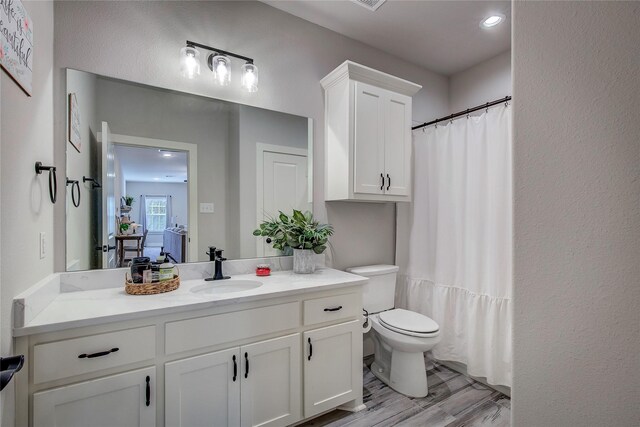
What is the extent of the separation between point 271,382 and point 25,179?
1374 millimetres

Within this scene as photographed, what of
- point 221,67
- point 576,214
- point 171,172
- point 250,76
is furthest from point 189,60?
point 576,214

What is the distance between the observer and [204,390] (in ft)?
4.39

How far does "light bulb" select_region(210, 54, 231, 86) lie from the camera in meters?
1.80

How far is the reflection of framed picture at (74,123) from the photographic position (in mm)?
1476

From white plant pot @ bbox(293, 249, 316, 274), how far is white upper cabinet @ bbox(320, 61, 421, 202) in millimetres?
487

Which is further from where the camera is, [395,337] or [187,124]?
[395,337]

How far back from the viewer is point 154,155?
1.73 m

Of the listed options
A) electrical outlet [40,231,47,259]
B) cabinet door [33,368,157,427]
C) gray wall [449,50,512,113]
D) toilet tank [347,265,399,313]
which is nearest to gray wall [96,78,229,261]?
electrical outlet [40,231,47,259]

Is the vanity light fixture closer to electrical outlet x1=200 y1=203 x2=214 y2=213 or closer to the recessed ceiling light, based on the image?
electrical outlet x1=200 y1=203 x2=214 y2=213

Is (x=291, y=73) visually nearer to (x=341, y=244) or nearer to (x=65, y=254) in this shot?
(x=341, y=244)

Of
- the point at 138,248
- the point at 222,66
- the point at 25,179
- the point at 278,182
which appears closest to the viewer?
the point at 25,179

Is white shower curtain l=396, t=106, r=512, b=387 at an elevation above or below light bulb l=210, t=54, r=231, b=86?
below

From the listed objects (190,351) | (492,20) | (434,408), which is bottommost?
(434,408)

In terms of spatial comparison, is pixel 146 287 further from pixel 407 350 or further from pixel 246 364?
pixel 407 350
